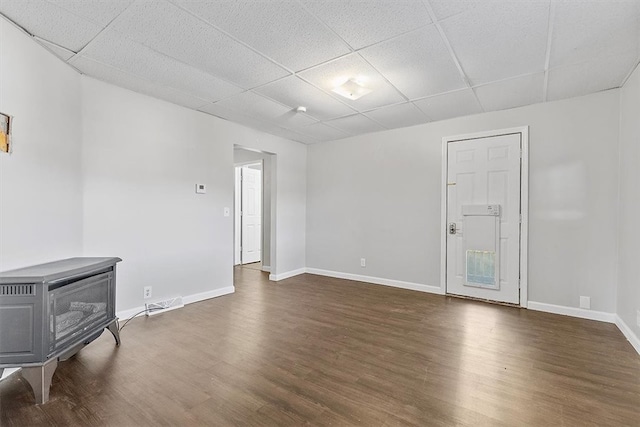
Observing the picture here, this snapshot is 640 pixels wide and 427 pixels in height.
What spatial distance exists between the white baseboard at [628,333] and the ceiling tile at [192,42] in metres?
3.94

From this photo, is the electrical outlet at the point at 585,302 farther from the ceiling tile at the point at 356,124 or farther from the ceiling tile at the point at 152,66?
the ceiling tile at the point at 152,66

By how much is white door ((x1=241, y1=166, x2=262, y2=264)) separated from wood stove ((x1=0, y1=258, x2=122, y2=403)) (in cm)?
444

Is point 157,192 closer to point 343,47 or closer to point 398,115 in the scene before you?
point 343,47

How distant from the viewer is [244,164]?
20.4 ft

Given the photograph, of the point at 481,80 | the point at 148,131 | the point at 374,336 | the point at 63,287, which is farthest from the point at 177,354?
the point at 481,80

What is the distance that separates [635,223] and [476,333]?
1712 mm

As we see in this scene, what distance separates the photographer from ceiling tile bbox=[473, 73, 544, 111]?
115 inches

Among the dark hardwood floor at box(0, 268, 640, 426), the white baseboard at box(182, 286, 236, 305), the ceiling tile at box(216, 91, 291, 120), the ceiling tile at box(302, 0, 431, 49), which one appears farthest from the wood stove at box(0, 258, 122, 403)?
the ceiling tile at box(302, 0, 431, 49)

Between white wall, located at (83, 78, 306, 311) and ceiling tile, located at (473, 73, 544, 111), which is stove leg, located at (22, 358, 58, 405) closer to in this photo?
white wall, located at (83, 78, 306, 311)

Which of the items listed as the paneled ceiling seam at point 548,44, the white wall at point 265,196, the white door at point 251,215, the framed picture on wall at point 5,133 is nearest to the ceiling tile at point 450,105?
the paneled ceiling seam at point 548,44

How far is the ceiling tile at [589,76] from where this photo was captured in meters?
2.55

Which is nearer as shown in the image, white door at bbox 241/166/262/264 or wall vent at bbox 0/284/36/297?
wall vent at bbox 0/284/36/297

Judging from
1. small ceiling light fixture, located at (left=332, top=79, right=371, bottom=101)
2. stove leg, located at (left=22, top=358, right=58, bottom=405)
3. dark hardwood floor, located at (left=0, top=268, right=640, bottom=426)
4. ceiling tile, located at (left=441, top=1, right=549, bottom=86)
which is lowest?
dark hardwood floor, located at (left=0, top=268, right=640, bottom=426)

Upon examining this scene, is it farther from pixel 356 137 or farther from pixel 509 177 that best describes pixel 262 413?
pixel 356 137
